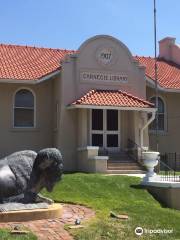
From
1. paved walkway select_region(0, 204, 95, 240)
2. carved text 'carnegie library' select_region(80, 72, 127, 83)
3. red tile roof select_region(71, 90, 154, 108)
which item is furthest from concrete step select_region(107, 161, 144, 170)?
paved walkway select_region(0, 204, 95, 240)

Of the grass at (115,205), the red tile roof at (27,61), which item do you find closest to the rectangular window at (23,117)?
the red tile roof at (27,61)

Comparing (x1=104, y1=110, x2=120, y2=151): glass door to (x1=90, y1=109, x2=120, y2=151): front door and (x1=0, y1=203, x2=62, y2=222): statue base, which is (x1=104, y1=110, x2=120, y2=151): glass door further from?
(x1=0, y1=203, x2=62, y2=222): statue base

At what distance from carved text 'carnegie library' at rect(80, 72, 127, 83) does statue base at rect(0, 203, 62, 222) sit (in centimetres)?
1244

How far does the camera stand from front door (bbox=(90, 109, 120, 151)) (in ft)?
75.8

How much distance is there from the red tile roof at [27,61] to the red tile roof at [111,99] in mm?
2360

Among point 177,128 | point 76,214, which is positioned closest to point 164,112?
point 177,128

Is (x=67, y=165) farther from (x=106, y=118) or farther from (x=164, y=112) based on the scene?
(x=164, y=112)

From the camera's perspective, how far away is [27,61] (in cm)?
2552

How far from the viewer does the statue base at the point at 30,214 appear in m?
10.3

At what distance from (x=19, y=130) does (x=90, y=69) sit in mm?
4333

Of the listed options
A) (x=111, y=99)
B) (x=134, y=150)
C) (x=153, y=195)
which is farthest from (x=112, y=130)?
(x=153, y=195)

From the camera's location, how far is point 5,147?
23.0m

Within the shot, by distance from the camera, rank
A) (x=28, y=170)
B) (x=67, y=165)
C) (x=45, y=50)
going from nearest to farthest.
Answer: (x=28, y=170), (x=67, y=165), (x=45, y=50)

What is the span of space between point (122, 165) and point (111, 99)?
3.05 metres
